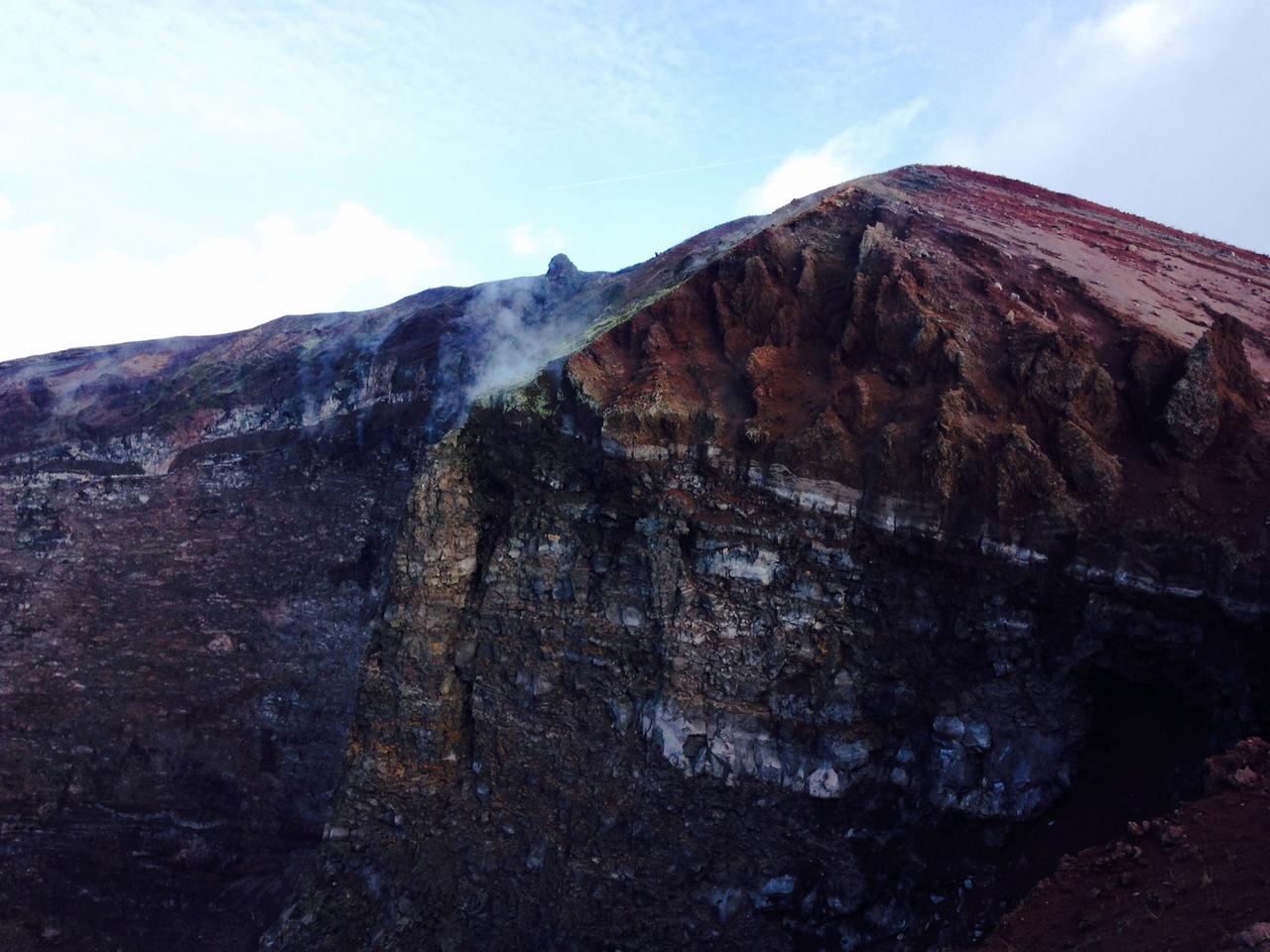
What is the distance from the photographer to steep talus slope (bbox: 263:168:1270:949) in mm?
9508

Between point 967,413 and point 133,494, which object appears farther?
point 133,494

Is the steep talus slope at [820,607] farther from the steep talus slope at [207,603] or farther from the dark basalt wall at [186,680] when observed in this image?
the dark basalt wall at [186,680]

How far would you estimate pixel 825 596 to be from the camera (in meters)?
10.8

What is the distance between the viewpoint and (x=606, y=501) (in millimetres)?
11945

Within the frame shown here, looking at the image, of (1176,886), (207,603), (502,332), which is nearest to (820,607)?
(1176,886)

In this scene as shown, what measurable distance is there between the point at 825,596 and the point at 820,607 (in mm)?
152

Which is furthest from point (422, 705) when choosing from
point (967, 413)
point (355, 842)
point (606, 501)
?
point (967, 413)

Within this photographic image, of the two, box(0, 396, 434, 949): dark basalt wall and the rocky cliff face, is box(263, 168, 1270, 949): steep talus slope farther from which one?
box(0, 396, 434, 949): dark basalt wall

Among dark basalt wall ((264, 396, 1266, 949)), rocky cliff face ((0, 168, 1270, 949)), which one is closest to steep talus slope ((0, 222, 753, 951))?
rocky cliff face ((0, 168, 1270, 949))

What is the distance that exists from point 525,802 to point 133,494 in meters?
16.7

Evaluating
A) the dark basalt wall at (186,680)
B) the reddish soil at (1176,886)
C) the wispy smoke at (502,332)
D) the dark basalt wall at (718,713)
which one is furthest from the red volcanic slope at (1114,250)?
the dark basalt wall at (186,680)

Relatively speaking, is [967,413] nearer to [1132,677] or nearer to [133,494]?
[1132,677]

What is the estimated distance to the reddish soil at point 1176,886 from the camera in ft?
20.1

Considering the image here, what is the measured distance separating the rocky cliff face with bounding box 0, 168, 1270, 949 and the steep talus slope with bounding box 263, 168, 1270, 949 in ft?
0.14
